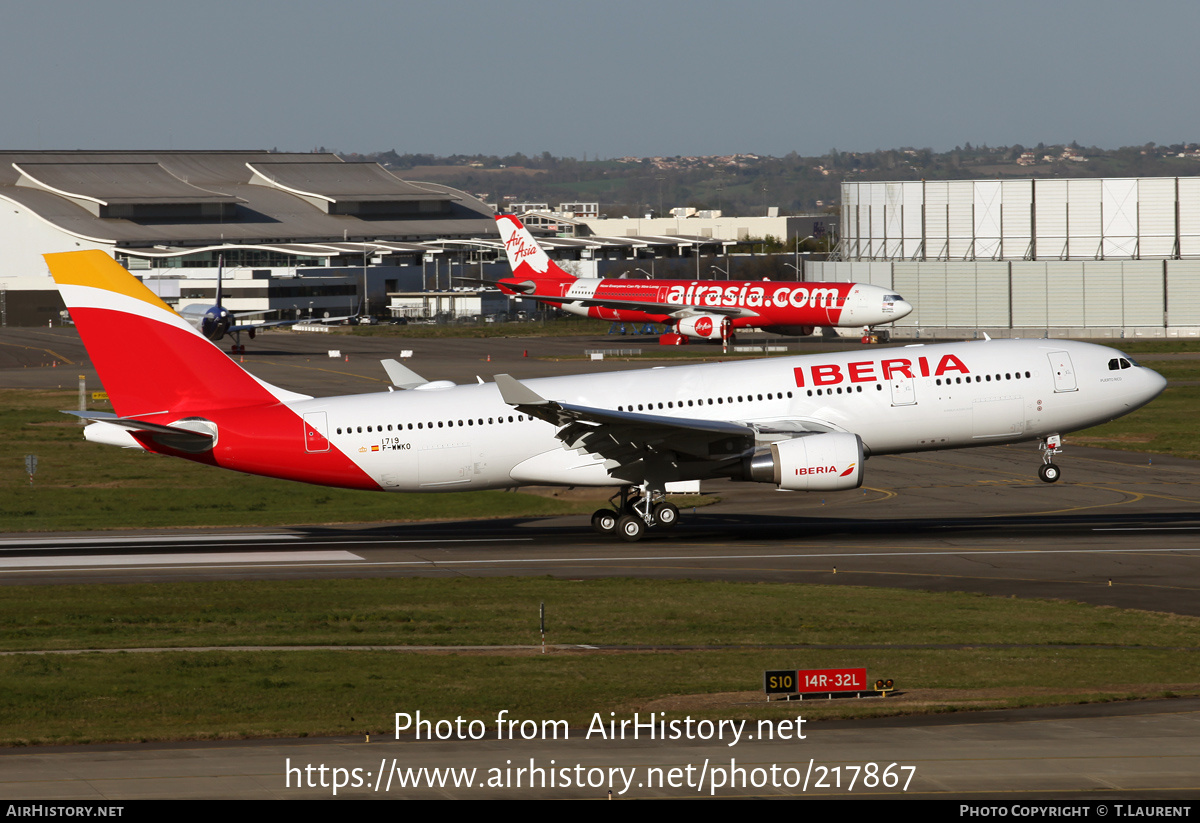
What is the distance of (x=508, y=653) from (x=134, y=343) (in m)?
18.2

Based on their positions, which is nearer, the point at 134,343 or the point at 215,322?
the point at 134,343

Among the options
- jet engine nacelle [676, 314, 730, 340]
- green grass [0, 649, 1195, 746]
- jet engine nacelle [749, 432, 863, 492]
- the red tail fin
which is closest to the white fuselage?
jet engine nacelle [749, 432, 863, 492]

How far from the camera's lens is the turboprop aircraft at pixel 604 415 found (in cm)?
3941

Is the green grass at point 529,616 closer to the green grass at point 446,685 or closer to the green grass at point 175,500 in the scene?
the green grass at point 446,685

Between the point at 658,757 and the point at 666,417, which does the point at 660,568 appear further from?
the point at 658,757

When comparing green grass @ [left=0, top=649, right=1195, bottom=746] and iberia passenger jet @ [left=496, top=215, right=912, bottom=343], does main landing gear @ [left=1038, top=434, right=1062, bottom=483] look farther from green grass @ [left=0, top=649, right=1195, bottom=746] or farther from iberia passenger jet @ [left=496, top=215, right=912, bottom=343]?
iberia passenger jet @ [left=496, top=215, right=912, bottom=343]

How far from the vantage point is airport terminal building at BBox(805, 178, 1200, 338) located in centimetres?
12838

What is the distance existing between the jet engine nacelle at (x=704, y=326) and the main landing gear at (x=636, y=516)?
8056 cm

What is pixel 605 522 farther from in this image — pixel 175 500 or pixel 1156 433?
pixel 1156 433

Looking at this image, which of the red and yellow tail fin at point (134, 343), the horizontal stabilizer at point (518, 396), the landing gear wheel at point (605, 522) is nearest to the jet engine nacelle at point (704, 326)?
the landing gear wheel at point (605, 522)

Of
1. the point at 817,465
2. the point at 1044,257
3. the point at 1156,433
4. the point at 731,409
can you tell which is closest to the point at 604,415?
the point at 731,409

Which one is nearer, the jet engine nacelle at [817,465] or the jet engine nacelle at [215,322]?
the jet engine nacelle at [817,465]

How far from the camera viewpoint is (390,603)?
32.8m

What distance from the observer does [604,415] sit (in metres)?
38.6
